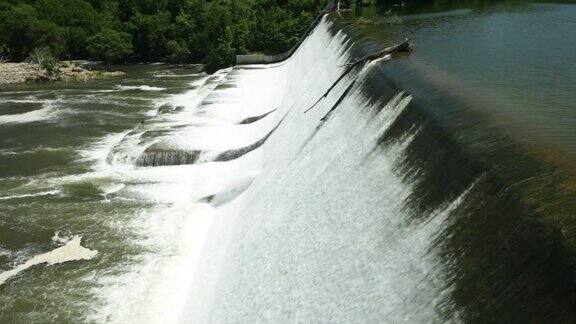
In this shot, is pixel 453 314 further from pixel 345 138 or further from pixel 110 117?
pixel 110 117

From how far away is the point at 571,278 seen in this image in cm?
443

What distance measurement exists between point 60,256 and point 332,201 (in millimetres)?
6302

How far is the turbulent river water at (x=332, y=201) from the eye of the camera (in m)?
5.60

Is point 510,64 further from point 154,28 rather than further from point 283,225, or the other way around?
point 154,28

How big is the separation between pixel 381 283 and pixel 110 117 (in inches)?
805

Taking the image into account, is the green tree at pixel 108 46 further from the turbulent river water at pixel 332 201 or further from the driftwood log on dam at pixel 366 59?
the driftwood log on dam at pixel 366 59

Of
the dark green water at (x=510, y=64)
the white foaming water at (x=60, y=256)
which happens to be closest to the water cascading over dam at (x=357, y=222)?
the dark green water at (x=510, y=64)

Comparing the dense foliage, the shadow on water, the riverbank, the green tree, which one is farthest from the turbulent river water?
the green tree

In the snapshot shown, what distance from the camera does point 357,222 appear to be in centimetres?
816

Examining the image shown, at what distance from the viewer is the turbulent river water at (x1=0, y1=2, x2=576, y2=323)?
5598 millimetres

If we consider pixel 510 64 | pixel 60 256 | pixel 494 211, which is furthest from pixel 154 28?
pixel 494 211

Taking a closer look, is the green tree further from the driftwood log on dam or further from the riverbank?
the driftwood log on dam

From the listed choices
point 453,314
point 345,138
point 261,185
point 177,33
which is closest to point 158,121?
point 261,185

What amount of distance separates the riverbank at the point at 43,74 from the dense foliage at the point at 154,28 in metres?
3.88
